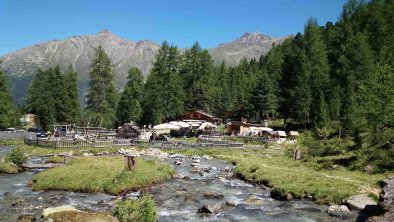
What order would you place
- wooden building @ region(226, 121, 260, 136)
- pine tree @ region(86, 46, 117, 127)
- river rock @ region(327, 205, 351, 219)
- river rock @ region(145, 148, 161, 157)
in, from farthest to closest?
pine tree @ region(86, 46, 117, 127) < wooden building @ region(226, 121, 260, 136) < river rock @ region(145, 148, 161, 157) < river rock @ region(327, 205, 351, 219)

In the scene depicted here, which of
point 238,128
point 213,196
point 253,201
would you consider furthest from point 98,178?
point 238,128

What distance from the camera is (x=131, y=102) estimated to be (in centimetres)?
10006

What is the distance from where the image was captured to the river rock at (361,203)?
2291cm

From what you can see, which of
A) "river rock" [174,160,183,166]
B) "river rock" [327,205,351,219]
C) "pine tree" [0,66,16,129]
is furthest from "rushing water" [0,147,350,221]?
"pine tree" [0,66,16,129]

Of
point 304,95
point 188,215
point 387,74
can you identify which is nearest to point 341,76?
point 304,95

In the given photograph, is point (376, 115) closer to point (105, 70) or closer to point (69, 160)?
point (69, 160)

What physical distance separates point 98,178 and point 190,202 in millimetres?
7954

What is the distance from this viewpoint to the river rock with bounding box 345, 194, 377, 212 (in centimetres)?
2291

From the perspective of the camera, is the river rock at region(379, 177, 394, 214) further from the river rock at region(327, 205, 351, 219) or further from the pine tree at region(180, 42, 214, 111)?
the pine tree at region(180, 42, 214, 111)

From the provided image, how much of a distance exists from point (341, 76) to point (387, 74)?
94.6 ft

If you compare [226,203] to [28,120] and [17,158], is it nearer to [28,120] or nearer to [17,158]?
[17,158]

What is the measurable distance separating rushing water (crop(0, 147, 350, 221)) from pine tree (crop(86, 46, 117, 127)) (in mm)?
48594

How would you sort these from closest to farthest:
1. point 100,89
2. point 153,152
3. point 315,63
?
point 153,152 → point 315,63 → point 100,89

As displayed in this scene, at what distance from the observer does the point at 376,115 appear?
143ft
